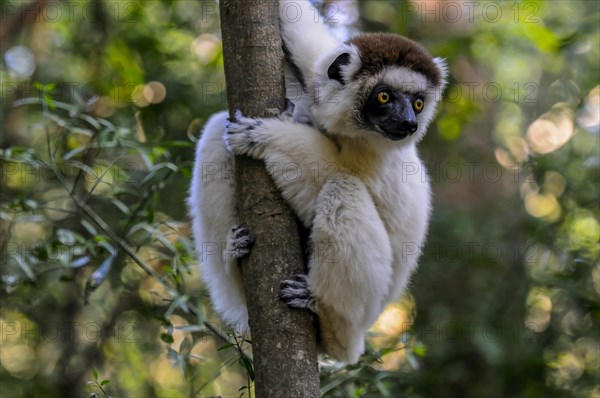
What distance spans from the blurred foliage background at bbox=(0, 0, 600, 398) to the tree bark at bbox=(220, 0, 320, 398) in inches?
98.1

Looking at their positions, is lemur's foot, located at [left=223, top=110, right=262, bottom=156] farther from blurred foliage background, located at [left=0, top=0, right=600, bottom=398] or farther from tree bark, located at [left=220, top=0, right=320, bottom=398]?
blurred foliage background, located at [left=0, top=0, right=600, bottom=398]

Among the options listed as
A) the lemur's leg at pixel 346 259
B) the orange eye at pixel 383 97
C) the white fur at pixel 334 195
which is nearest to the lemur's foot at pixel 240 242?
the white fur at pixel 334 195

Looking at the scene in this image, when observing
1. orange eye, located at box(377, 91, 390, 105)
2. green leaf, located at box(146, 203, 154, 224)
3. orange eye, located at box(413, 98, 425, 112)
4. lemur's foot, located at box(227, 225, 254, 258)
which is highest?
orange eye, located at box(377, 91, 390, 105)

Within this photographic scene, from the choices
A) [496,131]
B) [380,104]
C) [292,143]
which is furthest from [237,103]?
[496,131]

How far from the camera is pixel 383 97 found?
12.8 feet

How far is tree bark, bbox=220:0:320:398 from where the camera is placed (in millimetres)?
2857

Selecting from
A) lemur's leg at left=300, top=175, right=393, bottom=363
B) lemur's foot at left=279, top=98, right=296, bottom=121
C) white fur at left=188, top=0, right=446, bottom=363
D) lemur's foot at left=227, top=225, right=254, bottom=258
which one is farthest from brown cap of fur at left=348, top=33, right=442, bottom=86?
lemur's foot at left=227, top=225, right=254, bottom=258

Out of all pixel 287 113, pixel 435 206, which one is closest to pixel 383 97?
pixel 287 113

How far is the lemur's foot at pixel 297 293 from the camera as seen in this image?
9.98 feet

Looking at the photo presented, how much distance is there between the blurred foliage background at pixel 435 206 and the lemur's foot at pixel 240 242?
221 centimetres

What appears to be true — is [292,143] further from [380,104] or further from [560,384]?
[560,384]

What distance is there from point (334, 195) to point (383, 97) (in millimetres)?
706

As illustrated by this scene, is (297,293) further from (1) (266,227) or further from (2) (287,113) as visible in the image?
(2) (287,113)

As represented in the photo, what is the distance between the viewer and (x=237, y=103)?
327 cm
